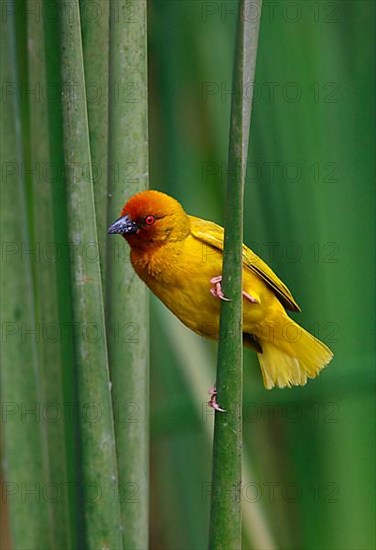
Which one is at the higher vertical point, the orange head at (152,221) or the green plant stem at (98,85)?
the green plant stem at (98,85)

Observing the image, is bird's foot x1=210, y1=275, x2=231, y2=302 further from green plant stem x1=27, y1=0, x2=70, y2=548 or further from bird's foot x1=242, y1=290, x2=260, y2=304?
green plant stem x1=27, y1=0, x2=70, y2=548

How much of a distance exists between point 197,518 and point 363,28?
0.75 metres

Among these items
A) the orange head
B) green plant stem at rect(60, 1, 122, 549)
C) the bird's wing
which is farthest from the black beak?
green plant stem at rect(60, 1, 122, 549)

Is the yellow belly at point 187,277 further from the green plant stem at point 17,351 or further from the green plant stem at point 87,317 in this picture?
the green plant stem at point 87,317

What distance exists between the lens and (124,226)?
1065 mm

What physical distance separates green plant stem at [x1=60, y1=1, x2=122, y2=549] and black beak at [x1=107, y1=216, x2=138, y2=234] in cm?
23

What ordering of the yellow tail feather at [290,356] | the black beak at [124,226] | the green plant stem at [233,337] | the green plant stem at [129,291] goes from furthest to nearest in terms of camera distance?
the yellow tail feather at [290,356] < the black beak at [124,226] < the green plant stem at [129,291] < the green plant stem at [233,337]

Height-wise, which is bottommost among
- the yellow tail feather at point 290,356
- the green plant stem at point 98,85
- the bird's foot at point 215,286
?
the yellow tail feather at point 290,356

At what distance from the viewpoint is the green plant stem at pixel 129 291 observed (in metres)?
0.84

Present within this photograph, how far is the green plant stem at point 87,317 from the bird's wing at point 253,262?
398mm

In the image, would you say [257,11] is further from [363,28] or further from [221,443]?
[363,28]

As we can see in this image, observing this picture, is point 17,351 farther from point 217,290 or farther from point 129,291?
point 217,290

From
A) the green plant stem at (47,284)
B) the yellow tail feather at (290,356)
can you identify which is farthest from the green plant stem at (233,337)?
the yellow tail feather at (290,356)

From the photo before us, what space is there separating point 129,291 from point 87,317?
5.4 inches
